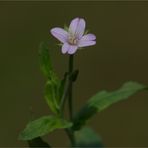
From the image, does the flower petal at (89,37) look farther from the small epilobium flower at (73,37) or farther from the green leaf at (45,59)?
the green leaf at (45,59)

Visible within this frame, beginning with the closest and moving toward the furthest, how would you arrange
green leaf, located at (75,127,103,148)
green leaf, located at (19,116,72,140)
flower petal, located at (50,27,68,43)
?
green leaf, located at (19,116,72,140) < flower petal, located at (50,27,68,43) < green leaf, located at (75,127,103,148)

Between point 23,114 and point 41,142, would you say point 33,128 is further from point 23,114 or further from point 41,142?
point 23,114

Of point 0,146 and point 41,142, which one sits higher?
point 41,142

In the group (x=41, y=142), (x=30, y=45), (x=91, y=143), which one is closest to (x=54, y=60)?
(x=30, y=45)

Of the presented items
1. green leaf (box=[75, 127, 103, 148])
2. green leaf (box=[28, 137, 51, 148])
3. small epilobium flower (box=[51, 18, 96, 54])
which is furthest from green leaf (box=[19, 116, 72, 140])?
green leaf (box=[75, 127, 103, 148])

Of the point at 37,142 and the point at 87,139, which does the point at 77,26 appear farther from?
the point at 87,139

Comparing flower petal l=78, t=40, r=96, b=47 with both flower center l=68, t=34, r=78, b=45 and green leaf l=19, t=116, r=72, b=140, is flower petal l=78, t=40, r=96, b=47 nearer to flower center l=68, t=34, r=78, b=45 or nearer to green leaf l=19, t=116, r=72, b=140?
flower center l=68, t=34, r=78, b=45
